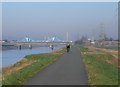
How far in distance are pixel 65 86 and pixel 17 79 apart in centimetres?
327

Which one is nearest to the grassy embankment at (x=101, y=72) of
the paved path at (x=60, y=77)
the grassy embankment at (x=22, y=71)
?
the paved path at (x=60, y=77)

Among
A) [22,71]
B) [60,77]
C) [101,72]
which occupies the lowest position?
[101,72]

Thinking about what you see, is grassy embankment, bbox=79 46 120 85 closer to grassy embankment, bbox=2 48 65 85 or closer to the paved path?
the paved path

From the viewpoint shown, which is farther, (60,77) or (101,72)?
(101,72)

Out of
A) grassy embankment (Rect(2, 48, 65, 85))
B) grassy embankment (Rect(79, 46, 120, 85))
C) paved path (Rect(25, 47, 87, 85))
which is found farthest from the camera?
grassy embankment (Rect(79, 46, 120, 85))

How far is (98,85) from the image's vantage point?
14.2 meters

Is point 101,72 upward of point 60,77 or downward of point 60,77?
downward

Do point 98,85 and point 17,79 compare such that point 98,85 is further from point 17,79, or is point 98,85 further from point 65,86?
point 17,79

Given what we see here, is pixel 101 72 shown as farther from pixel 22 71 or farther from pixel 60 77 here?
pixel 22 71

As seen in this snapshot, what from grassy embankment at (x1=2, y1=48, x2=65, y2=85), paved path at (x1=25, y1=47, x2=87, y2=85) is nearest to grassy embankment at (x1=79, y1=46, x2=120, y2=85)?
paved path at (x1=25, y1=47, x2=87, y2=85)

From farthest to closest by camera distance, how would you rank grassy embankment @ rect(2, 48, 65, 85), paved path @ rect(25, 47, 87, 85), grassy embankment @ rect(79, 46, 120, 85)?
grassy embankment @ rect(79, 46, 120, 85) → grassy embankment @ rect(2, 48, 65, 85) → paved path @ rect(25, 47, 87, 85)

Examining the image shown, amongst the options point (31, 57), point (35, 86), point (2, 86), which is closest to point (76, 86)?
point (35, 86)

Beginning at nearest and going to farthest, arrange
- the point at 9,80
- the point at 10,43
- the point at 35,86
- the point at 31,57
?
the point at 35,86
the point at 9,80
the point at 31,57
the point at 10,43

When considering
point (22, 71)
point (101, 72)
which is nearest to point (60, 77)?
point (22, 71)
